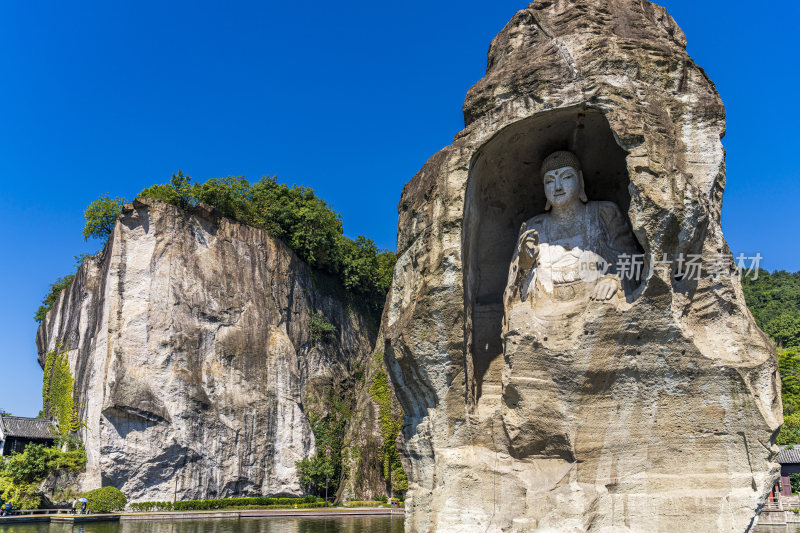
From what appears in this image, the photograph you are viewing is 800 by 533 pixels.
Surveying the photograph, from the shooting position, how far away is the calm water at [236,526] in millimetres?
18094

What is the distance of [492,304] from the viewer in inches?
440

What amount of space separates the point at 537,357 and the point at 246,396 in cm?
2286

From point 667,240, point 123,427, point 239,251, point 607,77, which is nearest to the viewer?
point 667,240

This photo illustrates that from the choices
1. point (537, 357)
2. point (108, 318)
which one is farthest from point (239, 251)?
point (537, 357)

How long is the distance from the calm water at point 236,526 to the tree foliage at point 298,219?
51.5ft

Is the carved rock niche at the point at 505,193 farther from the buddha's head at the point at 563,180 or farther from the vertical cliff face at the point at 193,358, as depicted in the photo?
the vertical cliff face at the point at 193,358

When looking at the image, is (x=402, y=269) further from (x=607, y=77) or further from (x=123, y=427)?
(x=123, y=427)

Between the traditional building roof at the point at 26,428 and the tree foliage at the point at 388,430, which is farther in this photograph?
the traditional building roof at the point at 26,428

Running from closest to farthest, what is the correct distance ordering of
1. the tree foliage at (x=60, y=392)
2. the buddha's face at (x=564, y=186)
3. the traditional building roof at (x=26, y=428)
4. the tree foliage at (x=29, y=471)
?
the buddha's face at (x=564, y=186) < the tree foliage at (x=29, y=471) < the tree foliage at (x=60, y=392) < the traditional building roof at (x=26, y=428)

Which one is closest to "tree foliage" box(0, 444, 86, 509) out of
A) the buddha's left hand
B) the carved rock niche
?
the carved rock niche

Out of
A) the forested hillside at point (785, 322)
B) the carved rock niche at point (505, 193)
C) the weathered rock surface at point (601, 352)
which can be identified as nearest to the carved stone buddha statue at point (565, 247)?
the carved rock niche at point (505, 193)

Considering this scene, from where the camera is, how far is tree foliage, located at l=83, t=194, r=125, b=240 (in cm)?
3359

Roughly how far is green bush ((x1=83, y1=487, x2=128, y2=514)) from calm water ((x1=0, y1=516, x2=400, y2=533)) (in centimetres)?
225

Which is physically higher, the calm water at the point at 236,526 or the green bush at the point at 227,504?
the calm water at the point at 236,526
